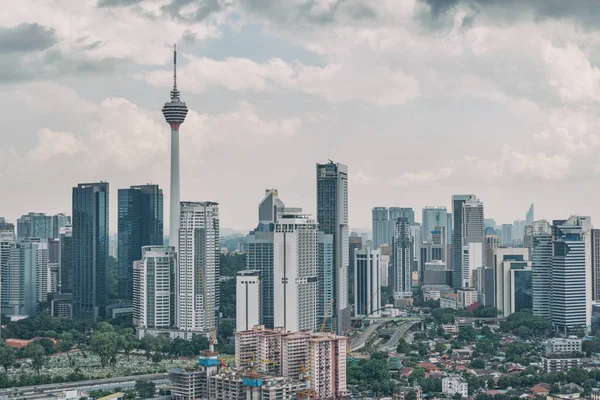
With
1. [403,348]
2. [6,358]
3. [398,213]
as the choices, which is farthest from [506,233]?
[6,358]

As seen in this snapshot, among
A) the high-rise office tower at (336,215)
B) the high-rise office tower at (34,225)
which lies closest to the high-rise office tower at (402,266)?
the high-rise office tower at (336,215)

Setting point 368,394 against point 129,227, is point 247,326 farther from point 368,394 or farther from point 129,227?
point 129,227

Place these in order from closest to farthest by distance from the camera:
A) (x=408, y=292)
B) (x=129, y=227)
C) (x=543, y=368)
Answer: (x=543, y=368) < (x=129, y=227) < (x=408, y=292)

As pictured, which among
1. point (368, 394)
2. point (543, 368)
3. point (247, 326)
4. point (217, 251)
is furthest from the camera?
point (217, 251)

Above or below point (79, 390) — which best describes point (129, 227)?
above

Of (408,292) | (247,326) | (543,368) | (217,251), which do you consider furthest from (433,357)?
(408,292)

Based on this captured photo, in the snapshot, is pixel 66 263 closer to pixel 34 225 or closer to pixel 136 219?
pixel 136 219

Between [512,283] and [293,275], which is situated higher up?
[293,275]

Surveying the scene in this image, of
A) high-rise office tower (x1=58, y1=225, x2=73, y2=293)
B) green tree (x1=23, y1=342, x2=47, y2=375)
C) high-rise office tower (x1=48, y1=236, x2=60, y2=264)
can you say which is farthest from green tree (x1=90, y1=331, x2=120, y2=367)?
high-rise office tower (x1=48, y1=236, x2=60, y2=264)
